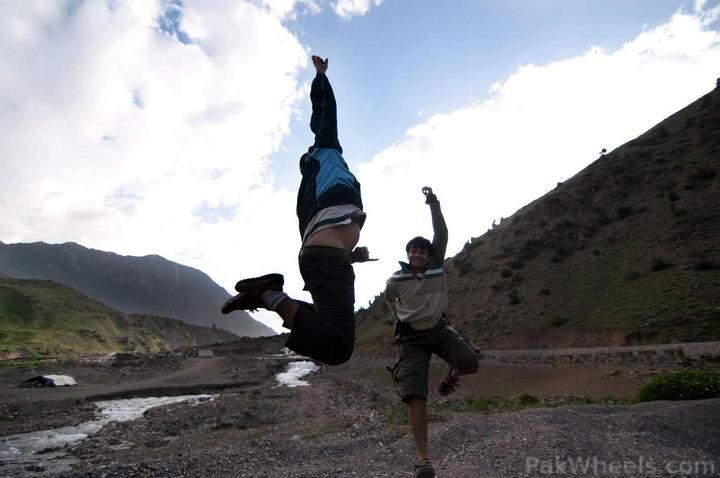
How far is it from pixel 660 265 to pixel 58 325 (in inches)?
3038

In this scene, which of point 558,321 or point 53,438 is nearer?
point 53,438

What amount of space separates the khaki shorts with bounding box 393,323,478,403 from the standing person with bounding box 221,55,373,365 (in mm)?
1572

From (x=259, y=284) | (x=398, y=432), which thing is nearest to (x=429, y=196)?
(x=259, y=284)

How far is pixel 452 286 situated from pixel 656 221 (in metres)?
15.4

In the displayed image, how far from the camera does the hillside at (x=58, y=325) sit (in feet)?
182

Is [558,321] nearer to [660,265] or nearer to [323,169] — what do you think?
[660,265]

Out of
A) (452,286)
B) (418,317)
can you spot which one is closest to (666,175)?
(452,286)

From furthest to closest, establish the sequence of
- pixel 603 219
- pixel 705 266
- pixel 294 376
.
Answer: pixel 294 376, pixel 603 219, pixel 705 266

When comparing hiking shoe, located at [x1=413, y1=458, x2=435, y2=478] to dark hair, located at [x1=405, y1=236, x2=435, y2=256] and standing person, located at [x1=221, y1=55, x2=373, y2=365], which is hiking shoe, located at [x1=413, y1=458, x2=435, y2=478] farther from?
dark hair, located at [x1=405, y1=236, x2=435, y2=256]

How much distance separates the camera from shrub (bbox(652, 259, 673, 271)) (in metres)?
22.9

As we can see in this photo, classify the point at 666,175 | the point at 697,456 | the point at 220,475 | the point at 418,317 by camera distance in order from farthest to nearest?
1. the point at 666,175
2. the point at 220,475
3. the point at 697,456
4. the point at 418,317

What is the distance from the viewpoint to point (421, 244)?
5.08m

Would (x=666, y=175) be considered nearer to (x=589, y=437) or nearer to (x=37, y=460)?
(x=589, y=437)

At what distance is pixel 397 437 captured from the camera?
326 inches
